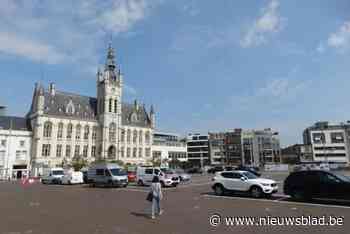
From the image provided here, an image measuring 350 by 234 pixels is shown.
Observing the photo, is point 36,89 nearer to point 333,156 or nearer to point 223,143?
point 223,143

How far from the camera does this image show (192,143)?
427 ft

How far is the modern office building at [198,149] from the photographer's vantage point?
126500 millimetres

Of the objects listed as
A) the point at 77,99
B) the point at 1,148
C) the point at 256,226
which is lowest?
the point at 256,226

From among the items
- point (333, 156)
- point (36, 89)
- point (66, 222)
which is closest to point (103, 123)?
point (36, 89)

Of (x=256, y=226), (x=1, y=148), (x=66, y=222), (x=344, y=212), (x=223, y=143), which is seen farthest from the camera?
(x=223, y=143)

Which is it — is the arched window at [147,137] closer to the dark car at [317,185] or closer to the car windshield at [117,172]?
the car windshield at [117,172]

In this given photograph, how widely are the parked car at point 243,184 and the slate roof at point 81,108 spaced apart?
183 feet

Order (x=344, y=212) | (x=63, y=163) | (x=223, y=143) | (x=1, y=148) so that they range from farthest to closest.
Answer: (x=223, y=143) < (x=63, y=163) < (x=1, y=148) < (x=344, y=212)

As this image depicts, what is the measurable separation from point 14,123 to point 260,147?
95079 mm

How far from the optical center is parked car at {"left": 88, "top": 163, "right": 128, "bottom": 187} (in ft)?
100

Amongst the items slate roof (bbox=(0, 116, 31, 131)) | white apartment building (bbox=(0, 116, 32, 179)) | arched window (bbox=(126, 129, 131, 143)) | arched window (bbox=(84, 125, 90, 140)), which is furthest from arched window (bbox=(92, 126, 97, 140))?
slate roof (bbox=(0, 116, 31, 131))

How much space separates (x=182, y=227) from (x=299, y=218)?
5.01 m

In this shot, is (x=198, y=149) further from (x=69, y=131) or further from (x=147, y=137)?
(x=69, y=131)

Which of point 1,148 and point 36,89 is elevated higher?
point 36,89
